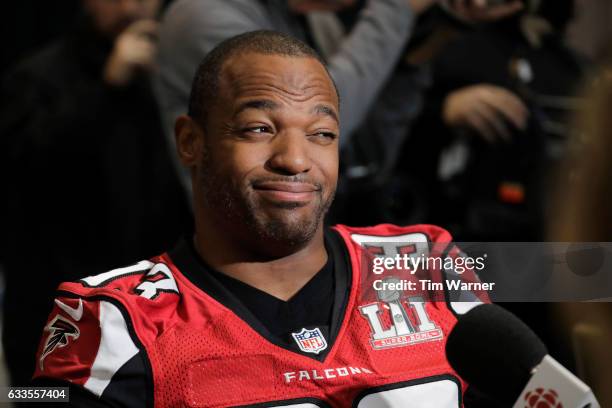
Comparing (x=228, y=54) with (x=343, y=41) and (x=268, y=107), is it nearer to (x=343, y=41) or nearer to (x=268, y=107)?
(x=268, y=107)

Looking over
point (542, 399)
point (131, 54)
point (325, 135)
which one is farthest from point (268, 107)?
point (131, 54)

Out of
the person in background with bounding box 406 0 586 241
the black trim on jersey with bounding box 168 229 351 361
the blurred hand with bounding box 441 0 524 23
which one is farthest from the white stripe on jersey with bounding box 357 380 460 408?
the blurred hand with bounding box 441 0 524 23

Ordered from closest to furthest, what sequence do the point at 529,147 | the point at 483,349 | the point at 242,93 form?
the point at 483,349, the point at 242,93, the point at 529,147

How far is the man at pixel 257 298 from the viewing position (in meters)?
1.41

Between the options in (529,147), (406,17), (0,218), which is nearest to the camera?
(406,17)

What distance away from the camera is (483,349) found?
1.16 m

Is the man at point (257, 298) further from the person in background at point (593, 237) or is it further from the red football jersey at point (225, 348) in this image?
the person in background at point (593, 237)

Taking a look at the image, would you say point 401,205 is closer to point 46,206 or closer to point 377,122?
point 377,122

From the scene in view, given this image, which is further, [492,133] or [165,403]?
[492,133]

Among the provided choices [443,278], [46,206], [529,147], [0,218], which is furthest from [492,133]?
[0,218]

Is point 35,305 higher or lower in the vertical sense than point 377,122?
lower

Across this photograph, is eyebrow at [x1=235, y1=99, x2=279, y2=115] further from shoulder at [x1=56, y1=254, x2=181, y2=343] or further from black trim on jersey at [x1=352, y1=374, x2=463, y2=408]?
black trim on jersey at [x1=352, y1=374, x2=463, y2=408]

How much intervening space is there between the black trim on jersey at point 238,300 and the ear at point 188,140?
0.15 metres

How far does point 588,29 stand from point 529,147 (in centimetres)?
40
